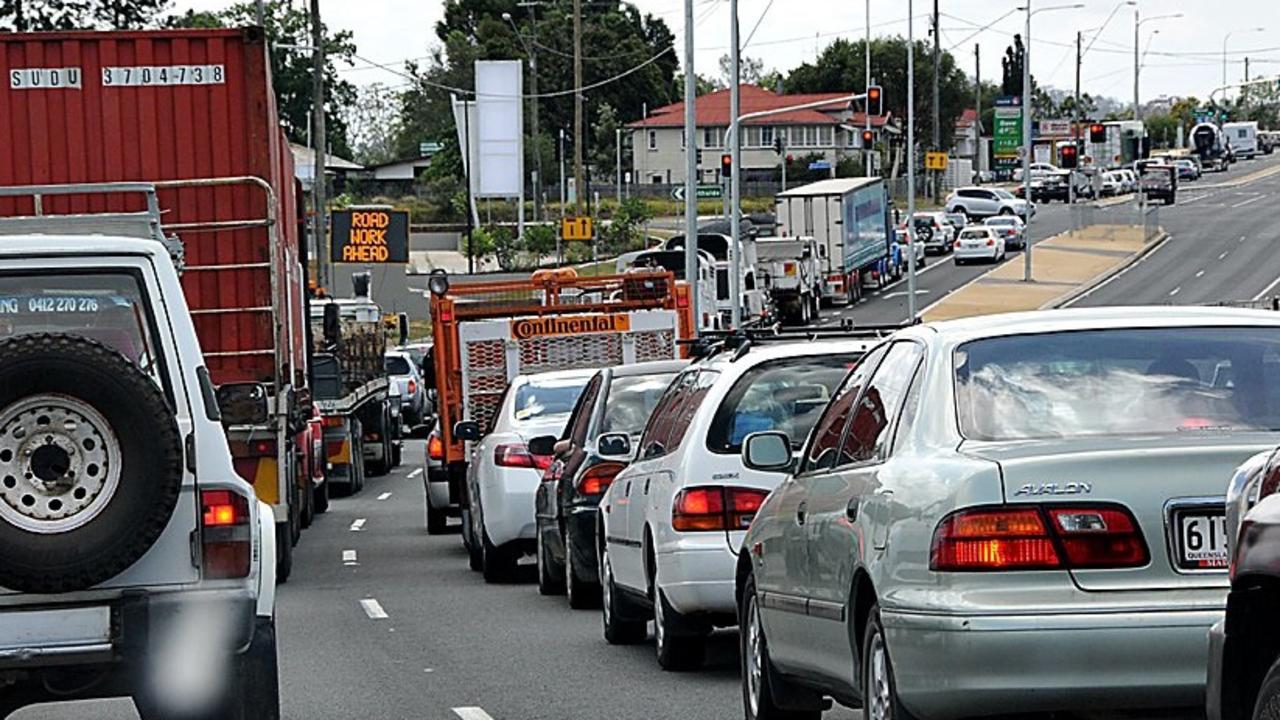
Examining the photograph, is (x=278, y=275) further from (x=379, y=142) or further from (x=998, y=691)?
(x=379, y=142)

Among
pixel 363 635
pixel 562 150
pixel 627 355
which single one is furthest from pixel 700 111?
pixel 363 635

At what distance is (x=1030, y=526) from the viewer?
6.86 meters

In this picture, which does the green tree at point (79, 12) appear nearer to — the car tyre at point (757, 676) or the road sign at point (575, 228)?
the road sign at point (575, 228)

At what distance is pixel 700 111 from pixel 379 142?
44.2 meters

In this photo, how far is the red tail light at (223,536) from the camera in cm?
808

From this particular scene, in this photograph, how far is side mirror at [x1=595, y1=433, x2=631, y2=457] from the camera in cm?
1455

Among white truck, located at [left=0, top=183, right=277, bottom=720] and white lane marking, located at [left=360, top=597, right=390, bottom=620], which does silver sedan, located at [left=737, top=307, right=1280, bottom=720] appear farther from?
white lane marking, located at [left=360, top=597, right=390, bottom=620]

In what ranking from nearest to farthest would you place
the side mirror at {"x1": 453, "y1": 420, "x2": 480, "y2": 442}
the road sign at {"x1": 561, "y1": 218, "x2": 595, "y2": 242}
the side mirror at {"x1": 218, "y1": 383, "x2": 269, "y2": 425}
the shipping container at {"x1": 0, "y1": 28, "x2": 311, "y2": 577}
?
the side mirror at {"x1": 218, "y1": 383, "x2": 269, "y2": 425} < the shipping container at {"x1": 0, "y1": 28, "x2": 311, "y2": 577} < the side mirror at {"x1": 453, "y1": 420, "x2": 480, "y2": 442} < the road sign at {"x1": 561, "y1": 218, "x2": 595, "y2": 242}

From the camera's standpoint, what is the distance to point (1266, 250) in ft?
285

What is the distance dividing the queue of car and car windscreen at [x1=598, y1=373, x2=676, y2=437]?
596 cm

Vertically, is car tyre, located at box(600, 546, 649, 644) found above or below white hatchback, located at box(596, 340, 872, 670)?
below

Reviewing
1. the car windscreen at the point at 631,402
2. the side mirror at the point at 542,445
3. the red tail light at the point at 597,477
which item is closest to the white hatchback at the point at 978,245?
the side mirror at the point at 542,445

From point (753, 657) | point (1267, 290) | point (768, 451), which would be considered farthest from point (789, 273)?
point (768, 451)

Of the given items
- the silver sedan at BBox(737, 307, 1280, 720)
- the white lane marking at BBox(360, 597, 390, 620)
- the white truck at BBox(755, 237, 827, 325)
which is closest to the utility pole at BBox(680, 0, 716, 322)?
the white truck at BBox(755, 237, 827, 325)
